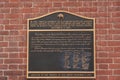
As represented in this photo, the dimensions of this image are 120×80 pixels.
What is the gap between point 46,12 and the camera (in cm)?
611

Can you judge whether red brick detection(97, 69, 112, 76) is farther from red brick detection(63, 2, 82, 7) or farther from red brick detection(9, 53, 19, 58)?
red brick detection(9, 53, 19, 58)

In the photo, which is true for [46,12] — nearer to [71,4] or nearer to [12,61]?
[71,4]

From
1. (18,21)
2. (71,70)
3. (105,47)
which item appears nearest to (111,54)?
(105,47)

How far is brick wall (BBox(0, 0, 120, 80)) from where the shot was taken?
5969 millimetres

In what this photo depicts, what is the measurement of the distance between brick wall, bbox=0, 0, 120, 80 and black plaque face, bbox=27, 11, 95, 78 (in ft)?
0.44

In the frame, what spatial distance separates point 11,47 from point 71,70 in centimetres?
115

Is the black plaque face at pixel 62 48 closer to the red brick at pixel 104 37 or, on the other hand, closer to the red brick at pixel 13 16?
the red brick at pixel 104 37

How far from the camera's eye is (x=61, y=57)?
5.96m

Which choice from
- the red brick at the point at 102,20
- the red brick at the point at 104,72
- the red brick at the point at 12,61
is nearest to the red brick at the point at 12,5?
the red brick at the point at 12,61

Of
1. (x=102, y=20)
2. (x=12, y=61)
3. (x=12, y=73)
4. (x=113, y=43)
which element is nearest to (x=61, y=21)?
(x=102, y=20)

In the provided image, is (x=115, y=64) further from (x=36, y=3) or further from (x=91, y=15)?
(x=36, y=3)

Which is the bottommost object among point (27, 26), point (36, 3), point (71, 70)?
point (71, 70)

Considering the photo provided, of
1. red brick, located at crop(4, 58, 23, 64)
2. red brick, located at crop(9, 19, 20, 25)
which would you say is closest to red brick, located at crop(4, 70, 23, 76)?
red brick, located at crop(4, 58, 23, 64)

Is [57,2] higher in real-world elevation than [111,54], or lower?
higher
